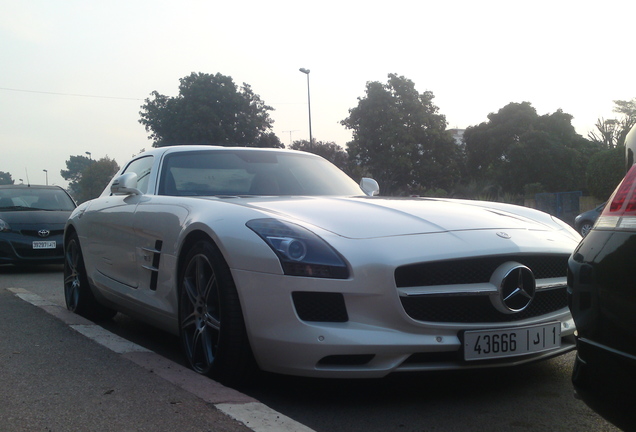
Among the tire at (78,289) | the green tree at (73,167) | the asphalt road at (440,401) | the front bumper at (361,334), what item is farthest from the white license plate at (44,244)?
the green tree at (73,167)

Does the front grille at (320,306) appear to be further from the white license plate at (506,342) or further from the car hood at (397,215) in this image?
the white license plate at (506,342)

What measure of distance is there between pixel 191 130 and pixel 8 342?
64060 mm

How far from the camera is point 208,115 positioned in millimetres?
67688

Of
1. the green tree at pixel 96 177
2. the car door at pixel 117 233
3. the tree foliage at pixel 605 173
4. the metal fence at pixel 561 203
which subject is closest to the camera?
the car door at pixel 117 233

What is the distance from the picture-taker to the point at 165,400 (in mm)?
3217

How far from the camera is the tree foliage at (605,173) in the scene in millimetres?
29734

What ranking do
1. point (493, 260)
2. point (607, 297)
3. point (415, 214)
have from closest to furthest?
point (607, 297), point (493, 260), point (415, 214)

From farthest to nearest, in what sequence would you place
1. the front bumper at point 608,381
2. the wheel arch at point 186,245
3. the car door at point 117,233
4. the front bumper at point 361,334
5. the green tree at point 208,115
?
the green tree at point 208,115, the car door at point 117,233, the wheel arch at point 186,245, the front bumper at point 361,334, the front bumper at point 608,381

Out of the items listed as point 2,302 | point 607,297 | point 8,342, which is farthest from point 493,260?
point 2,302

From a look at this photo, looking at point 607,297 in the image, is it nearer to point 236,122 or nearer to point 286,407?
point 286,407

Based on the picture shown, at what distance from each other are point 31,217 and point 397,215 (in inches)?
355

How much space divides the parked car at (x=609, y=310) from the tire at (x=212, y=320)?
165 cm

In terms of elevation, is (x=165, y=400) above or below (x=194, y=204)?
below

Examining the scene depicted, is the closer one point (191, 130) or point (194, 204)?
point (194, 204)
